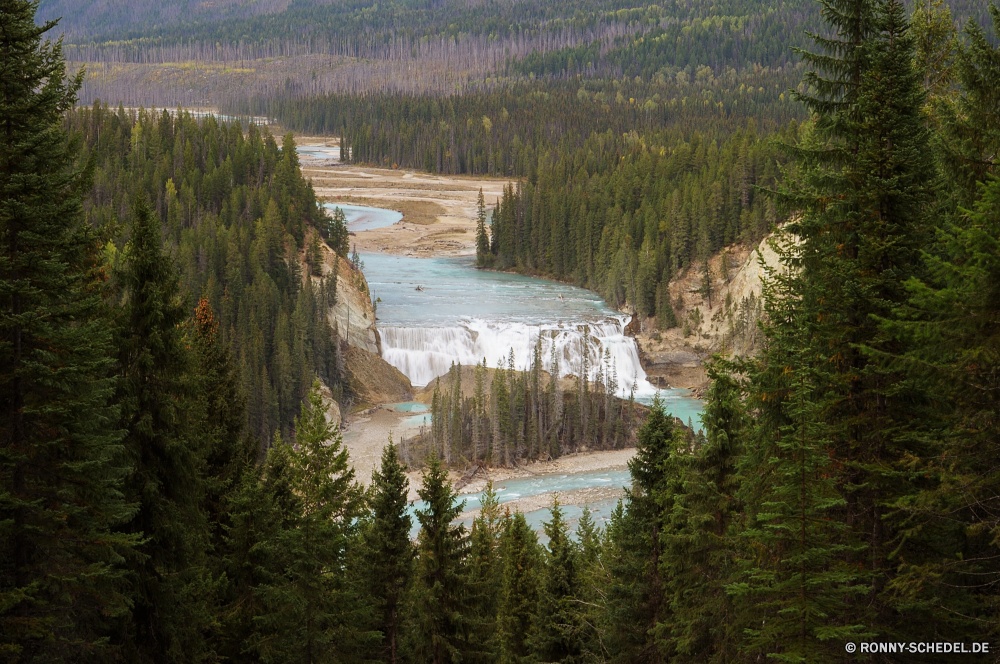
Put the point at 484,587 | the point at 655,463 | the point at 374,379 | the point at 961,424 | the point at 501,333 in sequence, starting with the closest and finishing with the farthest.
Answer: the point at 961,424 → the point at 655,463 → the point at 484,587 → the point at 374,379 → the point at 501,333

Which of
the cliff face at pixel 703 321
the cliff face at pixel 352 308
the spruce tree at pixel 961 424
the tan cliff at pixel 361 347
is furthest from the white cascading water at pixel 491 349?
the spruce tree at pixel 961 424

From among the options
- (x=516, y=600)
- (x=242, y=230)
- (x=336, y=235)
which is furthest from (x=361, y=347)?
(x=516, y=600)

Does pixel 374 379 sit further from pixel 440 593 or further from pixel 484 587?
pixel 440 593

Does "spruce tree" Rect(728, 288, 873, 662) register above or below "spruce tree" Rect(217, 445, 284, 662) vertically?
above

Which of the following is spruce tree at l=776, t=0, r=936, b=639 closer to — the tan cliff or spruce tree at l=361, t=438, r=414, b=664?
spruce tree at l=361, t=438, r=414, b=664

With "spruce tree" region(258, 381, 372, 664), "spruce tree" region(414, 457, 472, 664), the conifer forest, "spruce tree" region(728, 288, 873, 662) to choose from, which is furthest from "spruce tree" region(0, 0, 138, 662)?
"spruce tree" region(728, 288, 873, 662)

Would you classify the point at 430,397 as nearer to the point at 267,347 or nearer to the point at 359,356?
the point at 359,356

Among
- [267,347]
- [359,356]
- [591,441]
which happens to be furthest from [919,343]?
[359,356]
